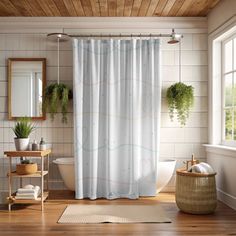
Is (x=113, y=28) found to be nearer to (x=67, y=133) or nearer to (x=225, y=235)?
(x=67, y=133)

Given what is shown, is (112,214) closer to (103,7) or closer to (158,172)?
(158,172)

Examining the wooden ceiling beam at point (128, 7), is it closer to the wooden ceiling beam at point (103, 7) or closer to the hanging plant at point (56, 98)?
the wooden ceiling beam at point (103, 7)

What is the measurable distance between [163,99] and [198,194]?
1.77 meters

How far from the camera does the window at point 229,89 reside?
477cm

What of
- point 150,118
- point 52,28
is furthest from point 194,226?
point 52,28

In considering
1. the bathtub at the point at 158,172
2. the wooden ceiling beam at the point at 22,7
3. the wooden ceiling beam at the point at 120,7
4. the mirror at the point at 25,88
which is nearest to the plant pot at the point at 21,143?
the bathtub at the point at 158,172

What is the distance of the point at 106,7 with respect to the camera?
16.3 ft

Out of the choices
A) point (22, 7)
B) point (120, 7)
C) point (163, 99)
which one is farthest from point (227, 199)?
point (22, 7)

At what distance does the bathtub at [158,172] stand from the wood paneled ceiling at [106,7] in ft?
6.78

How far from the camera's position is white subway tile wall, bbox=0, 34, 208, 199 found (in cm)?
543

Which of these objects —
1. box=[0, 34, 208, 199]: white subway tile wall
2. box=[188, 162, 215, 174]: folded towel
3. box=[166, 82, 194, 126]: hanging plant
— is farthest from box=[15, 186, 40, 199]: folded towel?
box=[166, 82, 194, 126]: hanging plant

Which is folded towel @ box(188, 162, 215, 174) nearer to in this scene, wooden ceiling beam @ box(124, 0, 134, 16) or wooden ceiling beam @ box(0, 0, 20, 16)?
wooden ceiling beam @ box(124, 0, 134, 16)

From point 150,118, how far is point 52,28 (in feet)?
6.38

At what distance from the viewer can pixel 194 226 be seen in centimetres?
365
